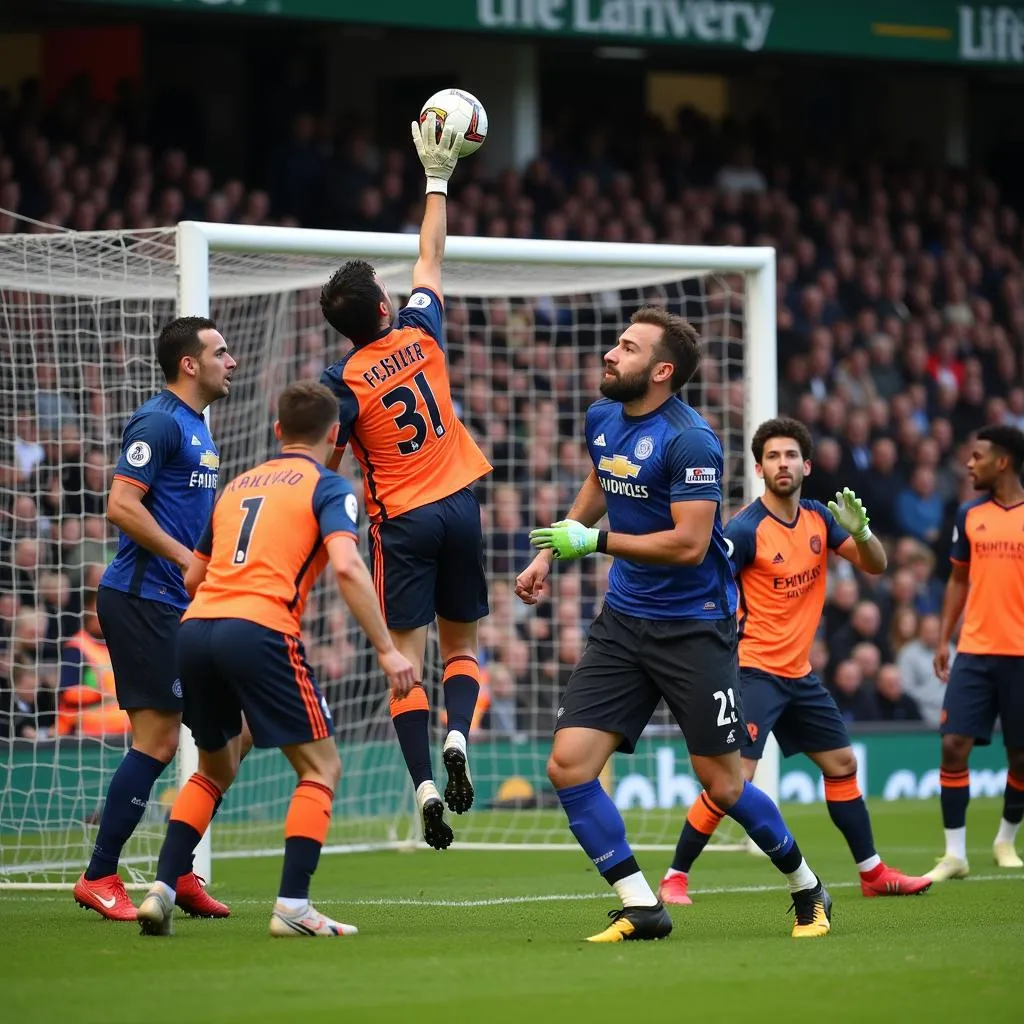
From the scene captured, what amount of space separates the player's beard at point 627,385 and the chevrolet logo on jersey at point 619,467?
0.23 meters

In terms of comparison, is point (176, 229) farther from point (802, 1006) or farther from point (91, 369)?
point (802, 1006)

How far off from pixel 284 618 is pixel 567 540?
3.33 feet

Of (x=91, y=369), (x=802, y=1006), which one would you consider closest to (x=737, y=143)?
(x=91, y=369)

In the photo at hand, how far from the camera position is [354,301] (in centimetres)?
771

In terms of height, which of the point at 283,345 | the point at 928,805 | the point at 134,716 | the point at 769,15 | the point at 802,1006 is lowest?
the point at 928,805

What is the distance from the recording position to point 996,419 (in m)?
20.1

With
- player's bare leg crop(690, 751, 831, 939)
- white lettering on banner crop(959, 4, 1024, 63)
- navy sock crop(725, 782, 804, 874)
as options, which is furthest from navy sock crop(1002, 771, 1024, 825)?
white lettering on banner crop(959, 4, 1024, 63)

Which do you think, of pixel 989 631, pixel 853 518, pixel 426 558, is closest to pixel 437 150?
pixel 426 558

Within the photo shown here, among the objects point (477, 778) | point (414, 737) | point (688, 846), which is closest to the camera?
point (414, 737)

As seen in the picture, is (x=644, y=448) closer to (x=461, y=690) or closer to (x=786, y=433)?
(x=461, y=690)

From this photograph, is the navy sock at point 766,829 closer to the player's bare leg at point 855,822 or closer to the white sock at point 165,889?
the player's bare leg at point 855,822

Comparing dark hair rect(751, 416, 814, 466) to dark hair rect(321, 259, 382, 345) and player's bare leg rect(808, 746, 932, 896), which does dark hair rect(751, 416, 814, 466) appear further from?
dark hair rect(321, 259, 382, 345)

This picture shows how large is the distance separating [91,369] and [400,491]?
487 cm

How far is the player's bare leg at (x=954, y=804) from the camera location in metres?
10.0
